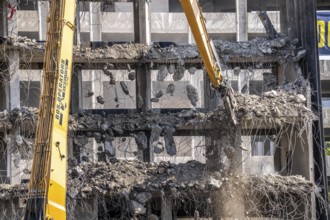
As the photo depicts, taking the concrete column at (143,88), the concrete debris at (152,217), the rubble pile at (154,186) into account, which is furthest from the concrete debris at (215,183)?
the concrete column at (143,88)

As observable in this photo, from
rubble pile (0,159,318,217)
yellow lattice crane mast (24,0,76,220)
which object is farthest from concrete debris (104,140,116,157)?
yellow lattice crane mast (24,0,76,220)

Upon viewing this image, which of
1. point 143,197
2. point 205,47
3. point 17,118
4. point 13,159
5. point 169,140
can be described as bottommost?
point 143,197

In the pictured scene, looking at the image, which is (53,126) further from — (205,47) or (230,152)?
(230,152)

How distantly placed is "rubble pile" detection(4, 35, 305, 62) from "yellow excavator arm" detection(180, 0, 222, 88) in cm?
521

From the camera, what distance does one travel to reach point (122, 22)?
45594 millimetres

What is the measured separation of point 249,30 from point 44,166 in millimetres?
32551

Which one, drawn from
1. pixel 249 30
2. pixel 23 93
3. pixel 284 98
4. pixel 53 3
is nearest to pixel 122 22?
pixel 249 30

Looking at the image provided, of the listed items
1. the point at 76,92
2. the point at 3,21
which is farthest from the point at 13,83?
the point at 76,92

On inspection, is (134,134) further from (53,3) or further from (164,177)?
(53,3)

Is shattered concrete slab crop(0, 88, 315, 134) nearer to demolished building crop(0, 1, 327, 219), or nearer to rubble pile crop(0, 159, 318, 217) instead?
demolished building crop(0, 1, 327, 219)

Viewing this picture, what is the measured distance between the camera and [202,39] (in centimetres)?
2205

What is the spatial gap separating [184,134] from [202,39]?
26.5 feet

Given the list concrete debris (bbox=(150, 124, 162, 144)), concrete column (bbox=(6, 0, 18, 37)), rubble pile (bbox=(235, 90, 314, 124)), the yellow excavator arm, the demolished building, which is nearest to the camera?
the yellow excavator arm

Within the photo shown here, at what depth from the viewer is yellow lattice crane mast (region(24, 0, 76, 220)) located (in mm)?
14844
